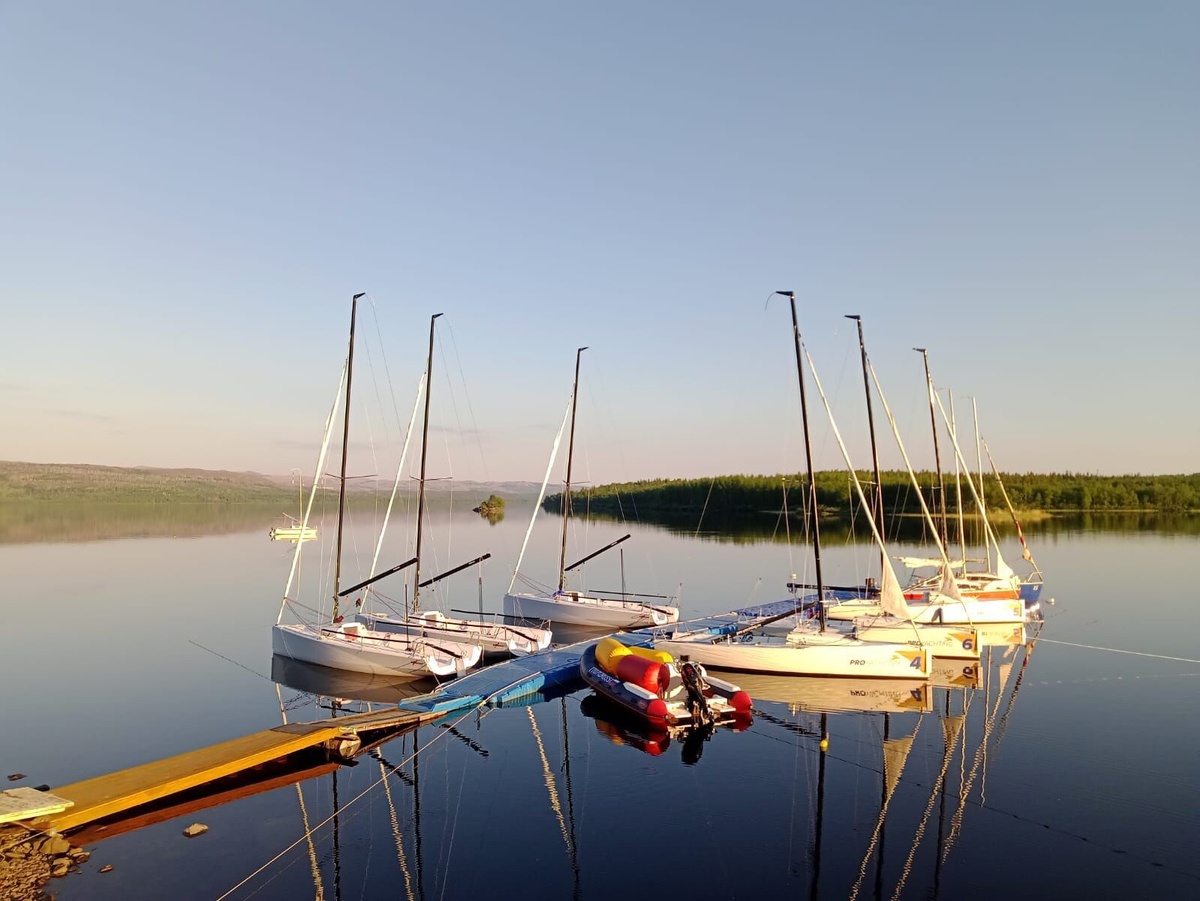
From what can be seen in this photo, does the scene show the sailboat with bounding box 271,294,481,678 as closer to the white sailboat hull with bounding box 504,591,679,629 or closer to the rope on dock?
the white sailboat hull with bounding box 504,591,679,629

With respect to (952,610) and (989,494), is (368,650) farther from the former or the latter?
(989,494)

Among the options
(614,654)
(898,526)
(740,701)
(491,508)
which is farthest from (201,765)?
(491,508)

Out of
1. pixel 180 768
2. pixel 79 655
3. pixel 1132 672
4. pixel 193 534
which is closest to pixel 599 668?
pixel 180 768

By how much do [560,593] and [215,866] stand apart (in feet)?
88.5

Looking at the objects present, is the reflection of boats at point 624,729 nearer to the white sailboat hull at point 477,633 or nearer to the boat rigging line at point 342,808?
the boat rigging line at point 342,808

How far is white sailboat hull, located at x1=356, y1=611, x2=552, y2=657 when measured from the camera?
2973 centimetres

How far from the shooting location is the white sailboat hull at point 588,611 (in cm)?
3666

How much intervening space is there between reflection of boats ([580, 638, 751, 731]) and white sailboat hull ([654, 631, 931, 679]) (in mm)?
3959

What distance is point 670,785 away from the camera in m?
17.6

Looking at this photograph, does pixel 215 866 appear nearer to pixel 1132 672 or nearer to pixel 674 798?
pixel 674 798

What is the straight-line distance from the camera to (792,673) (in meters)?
26.9

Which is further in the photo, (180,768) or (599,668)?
(599,668)

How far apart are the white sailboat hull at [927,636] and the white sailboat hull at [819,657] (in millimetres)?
1435

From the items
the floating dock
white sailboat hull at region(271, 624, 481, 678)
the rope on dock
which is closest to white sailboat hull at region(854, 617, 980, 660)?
the rope on dock
